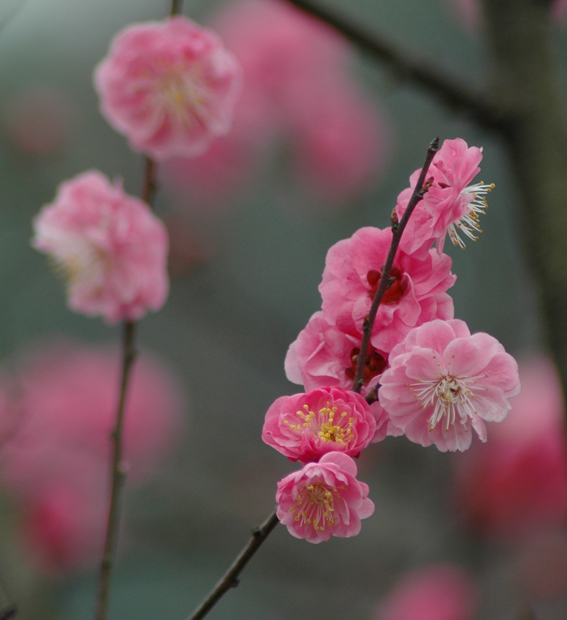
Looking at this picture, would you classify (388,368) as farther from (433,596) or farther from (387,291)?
(433,596)

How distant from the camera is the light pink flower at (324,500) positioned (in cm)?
45

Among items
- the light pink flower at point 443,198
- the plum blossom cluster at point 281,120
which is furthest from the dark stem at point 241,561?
the plum blossom cluster at point 281,120

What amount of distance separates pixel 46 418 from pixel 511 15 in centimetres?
177

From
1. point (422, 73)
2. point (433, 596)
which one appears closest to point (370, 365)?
point (422, 73)

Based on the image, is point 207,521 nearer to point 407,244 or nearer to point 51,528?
point 51,528

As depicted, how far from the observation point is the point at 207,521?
1812mm

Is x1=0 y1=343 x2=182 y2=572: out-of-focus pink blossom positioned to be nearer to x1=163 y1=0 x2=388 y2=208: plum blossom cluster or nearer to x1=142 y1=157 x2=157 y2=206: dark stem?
x1=163 y1=0 x2=388 y2=208: plum blossom cluster

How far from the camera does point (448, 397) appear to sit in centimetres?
48

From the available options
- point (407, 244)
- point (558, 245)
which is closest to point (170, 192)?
point (558, 245)

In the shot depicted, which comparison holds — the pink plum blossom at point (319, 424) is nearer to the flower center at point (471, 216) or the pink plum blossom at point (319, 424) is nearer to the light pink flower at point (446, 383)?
the light pink flower at point (446, 383)

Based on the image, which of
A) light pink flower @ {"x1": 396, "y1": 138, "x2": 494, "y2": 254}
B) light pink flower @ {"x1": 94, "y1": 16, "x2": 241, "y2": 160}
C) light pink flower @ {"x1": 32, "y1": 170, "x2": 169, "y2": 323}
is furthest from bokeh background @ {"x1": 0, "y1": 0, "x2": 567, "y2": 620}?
light pink flower @ {"x1": 396, "y1": 138, "x2": 494, "y2": 254}

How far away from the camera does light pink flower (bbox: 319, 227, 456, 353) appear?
47 cm

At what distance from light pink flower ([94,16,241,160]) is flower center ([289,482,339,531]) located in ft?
2.36

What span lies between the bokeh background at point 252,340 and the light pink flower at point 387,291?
81 centimetres
